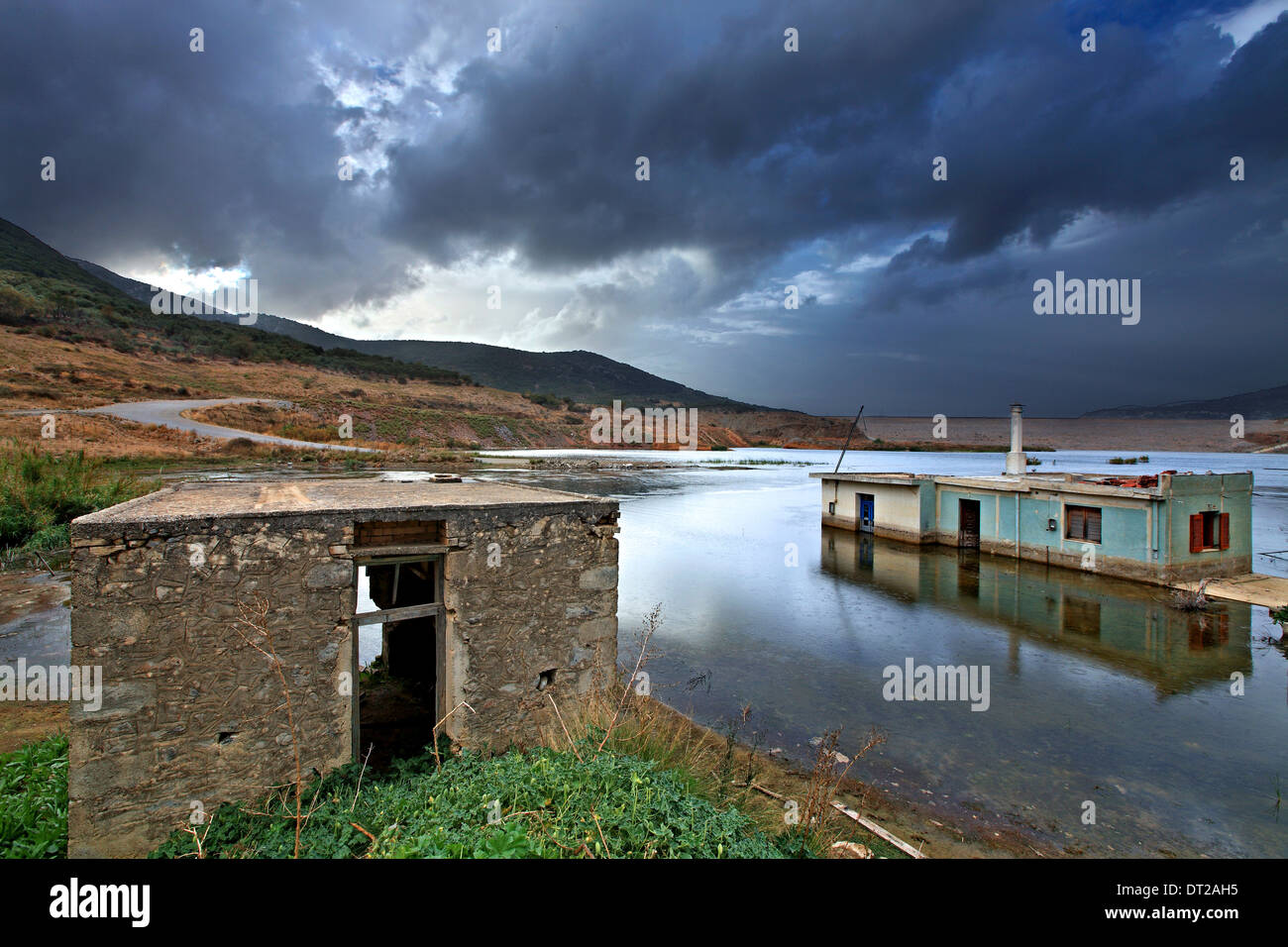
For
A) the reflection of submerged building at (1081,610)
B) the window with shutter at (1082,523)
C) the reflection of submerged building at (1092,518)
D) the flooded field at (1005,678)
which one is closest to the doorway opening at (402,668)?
the flooded field at (1005,678)

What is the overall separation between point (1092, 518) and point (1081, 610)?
16.7 feet

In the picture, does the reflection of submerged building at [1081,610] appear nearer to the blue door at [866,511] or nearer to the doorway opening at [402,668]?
the blue door at [866,511]

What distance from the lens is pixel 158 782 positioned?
4.25m

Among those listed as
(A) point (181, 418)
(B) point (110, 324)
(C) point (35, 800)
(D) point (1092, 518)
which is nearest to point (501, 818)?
(C) point (35, 800)

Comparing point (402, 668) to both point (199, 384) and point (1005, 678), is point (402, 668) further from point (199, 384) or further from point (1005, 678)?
point (199, 384)

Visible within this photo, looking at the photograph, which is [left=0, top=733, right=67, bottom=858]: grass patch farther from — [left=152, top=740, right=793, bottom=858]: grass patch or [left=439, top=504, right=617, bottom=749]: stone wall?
[left=439, top=504, right=617, bottom=749]: stone wall

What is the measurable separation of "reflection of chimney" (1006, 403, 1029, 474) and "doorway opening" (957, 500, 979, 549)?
2.61 m

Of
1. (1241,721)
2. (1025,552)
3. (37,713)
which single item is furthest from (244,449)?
(1241,721)

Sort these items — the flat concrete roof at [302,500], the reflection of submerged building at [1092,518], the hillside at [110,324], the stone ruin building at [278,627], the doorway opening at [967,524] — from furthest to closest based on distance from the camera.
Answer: the hillside at [110,324]
the doorway opening at [967,524]
the reflection of submerged building at [1092,518]
the flat concrete roof at [302,500]
the stone ruin building at [278,627]

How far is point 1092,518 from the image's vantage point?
18922 mm

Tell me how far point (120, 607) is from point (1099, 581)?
22.8 m

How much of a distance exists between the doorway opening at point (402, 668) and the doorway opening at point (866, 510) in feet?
77.5

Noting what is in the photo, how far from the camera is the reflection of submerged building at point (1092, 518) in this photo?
16.9m

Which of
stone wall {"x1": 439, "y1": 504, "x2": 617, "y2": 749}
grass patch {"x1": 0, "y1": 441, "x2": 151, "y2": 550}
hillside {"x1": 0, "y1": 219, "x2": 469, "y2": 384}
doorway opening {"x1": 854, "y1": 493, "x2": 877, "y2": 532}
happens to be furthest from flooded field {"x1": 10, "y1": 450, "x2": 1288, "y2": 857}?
hillside {"x1": 0, "y1": 219, "x2": 469, "y2": 384}
